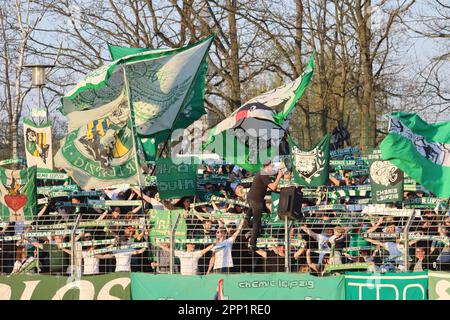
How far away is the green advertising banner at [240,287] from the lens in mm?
15375

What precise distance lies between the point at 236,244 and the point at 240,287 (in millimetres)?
1145

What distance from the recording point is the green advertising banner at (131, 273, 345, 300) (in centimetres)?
1538

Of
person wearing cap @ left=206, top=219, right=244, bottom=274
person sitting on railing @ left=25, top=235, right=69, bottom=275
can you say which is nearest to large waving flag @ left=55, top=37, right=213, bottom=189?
person sitting on railing @ left=25, top=235, right=69, bottom=275

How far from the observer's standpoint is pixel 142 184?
1905 centimetres

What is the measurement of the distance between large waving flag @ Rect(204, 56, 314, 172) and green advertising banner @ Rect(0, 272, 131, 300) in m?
5.51

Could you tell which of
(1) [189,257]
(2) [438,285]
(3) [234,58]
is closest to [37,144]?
(1) [189,257]

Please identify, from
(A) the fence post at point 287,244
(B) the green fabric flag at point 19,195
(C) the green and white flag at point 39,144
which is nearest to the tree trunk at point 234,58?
(C) the green and white flag at point 39,144

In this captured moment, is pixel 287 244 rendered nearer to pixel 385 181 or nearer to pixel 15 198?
pixel 385 181

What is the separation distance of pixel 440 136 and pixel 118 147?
6171mm

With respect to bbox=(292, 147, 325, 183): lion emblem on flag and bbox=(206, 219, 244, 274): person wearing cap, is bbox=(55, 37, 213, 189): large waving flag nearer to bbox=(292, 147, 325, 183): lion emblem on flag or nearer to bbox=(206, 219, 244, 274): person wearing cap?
bbox=(292, 147, 325, 183): lion emblem on flag

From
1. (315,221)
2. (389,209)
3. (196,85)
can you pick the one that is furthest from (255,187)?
(196,85)

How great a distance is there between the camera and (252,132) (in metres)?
21.2

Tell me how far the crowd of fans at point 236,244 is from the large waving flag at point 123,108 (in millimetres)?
1625

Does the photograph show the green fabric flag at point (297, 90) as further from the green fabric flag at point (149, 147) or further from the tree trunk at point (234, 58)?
the tree trunk at point (234, 58)
